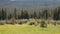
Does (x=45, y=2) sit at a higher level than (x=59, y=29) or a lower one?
higher

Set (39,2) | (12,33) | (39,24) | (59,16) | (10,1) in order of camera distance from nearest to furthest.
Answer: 1. (12,33)
2. (39,24)
3. (59,16)
4. (39,2)
5. (10,1)

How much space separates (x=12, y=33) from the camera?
18.2 metres

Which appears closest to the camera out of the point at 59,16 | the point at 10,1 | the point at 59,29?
the point at 59,29

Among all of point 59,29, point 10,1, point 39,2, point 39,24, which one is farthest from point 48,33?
point 10,1

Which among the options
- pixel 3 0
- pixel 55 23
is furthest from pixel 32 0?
pixel 55 23

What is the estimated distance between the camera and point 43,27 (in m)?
21.7

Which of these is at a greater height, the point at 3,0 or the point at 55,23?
the point at 3,0

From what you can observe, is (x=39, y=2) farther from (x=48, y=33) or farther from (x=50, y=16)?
(x=48, y=33)

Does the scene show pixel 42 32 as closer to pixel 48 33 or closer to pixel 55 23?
pixel 48 33

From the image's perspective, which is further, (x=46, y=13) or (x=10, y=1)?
(x=10, y=1)

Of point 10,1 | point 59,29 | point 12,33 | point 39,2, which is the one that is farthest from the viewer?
point 10,1

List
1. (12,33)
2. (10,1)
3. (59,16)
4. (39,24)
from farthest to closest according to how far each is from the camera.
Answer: (10,1) < (59,16) < (39,24) < (12,33)

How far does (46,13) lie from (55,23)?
15.3 ft

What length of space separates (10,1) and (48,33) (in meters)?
26.5
